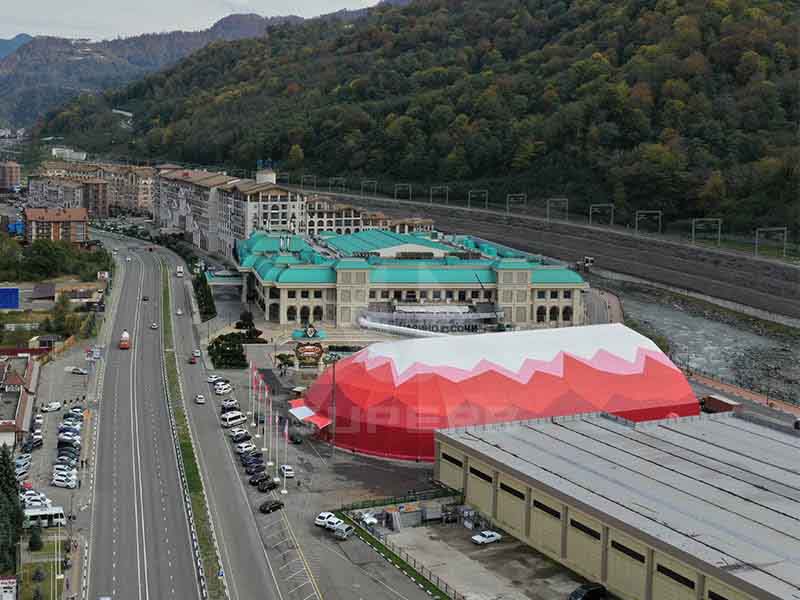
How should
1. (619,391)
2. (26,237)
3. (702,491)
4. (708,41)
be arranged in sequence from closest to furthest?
(702,491) → (619,391) → (26,237) → (708,41)

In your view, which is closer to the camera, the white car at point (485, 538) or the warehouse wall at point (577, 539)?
the warehouse wall at point (577, 539)

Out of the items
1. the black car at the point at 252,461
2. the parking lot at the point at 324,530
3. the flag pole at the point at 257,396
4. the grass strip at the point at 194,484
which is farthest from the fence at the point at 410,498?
the flag pole at the point at 257,396

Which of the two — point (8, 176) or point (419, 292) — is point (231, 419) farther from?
point (8, 176)

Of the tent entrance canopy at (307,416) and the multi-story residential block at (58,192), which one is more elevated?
the multi-story residential block at (58,192)

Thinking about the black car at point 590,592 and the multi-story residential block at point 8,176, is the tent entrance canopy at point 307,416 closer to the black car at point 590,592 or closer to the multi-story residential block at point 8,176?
the black car at point 590,592

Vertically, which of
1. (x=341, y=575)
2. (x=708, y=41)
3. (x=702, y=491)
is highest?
(x=708, y=41)

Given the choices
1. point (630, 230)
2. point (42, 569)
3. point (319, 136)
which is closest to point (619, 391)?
point (42, 569)

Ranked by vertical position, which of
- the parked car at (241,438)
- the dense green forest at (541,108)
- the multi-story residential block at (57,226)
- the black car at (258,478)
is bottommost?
the black car at (258,478)

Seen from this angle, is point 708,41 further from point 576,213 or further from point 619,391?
point 619,391
